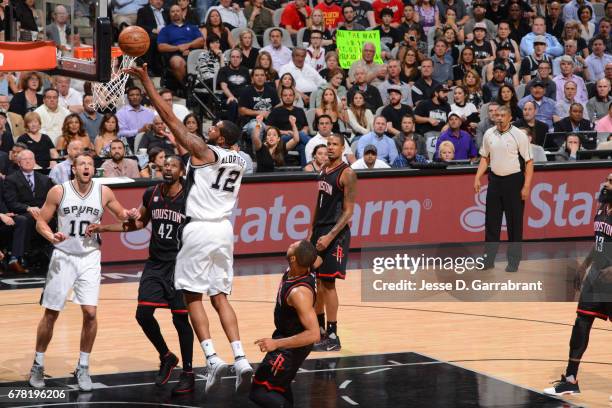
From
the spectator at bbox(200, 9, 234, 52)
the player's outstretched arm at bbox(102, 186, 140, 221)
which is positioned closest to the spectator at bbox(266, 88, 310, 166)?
the spectator at bbox(200, 9, 234, 52)

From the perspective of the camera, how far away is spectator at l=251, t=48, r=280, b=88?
1898 centimetres

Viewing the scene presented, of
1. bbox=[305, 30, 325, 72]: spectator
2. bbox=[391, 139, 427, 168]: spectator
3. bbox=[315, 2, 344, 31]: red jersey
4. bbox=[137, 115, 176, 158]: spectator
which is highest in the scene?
bbox=[315, 2, 344, 31]: red jersey

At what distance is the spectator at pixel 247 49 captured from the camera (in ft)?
63.4

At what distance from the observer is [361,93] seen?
1905cm

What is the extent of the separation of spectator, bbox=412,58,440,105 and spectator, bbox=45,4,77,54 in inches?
383

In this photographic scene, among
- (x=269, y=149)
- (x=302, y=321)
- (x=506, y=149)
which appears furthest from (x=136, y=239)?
(x=302, y=321)

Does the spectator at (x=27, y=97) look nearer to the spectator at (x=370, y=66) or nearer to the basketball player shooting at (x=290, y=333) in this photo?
the spectator at (x=370, y=66)

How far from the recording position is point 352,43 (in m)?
20.8

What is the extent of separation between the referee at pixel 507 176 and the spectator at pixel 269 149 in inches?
126

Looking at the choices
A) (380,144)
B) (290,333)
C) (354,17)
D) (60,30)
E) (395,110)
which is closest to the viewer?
(290,333)

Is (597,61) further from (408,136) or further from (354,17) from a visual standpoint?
(408,136)

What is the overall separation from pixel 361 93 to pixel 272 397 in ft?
36.6

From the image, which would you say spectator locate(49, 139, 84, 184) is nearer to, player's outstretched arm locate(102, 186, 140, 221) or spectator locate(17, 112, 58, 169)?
spectator locate(17, 112, 58, 169)

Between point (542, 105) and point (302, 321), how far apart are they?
12.6 m
